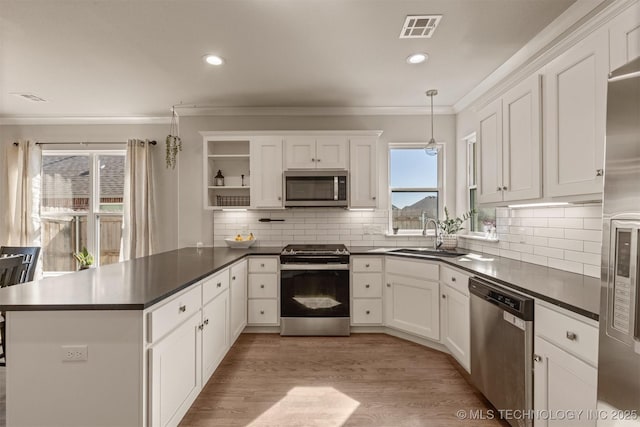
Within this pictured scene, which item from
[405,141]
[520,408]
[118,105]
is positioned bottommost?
[520,408]

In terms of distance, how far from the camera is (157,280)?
191cm

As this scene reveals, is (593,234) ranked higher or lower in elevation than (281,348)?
higher

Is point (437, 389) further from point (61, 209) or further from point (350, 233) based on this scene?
point (61, 209)

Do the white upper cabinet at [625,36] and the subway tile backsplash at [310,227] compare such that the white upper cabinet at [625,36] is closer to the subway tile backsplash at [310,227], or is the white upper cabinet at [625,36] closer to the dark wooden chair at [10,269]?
the subway tile backsplash at [310,227]

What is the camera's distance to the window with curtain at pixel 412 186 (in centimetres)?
404

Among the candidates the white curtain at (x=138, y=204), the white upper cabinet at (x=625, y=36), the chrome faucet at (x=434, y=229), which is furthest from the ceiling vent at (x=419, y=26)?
the white curtain at (x=138, y=204)

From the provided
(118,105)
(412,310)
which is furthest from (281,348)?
(118,105)

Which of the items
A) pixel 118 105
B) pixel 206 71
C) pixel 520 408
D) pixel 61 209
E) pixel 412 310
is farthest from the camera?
pixel 61 209

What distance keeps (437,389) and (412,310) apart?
35.0 inches

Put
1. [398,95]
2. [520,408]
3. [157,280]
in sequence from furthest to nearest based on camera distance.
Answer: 1. [398,95]
2. [157,280]
3. [520,408]

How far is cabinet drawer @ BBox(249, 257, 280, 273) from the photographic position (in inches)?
135

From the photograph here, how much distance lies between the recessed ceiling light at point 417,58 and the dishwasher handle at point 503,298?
1.88 m

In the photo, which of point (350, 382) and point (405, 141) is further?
point (405, 141)

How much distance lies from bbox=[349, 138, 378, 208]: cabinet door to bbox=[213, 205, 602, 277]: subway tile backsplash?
12.2 inches
